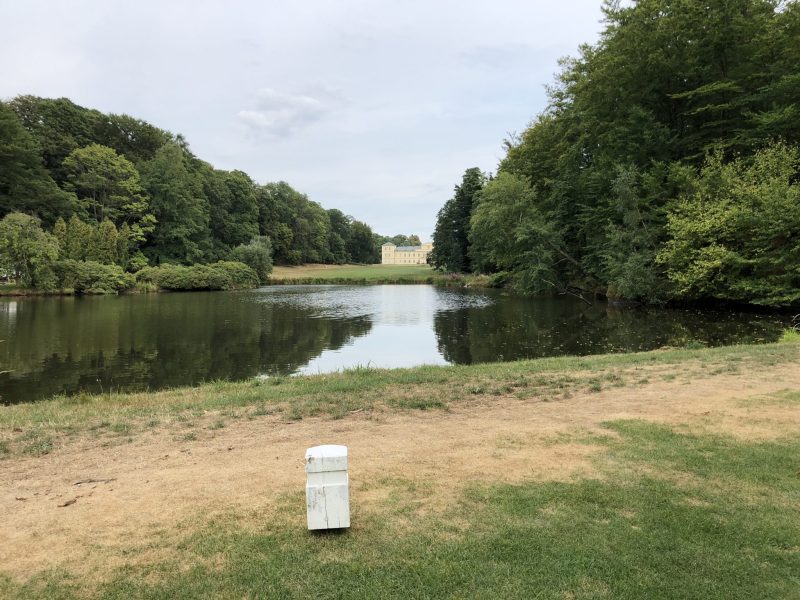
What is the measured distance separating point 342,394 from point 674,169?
2360cm

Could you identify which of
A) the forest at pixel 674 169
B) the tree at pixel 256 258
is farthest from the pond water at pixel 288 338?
the tree at pixel 256 258

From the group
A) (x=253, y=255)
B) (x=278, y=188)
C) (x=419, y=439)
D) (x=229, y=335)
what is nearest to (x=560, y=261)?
(x=229, y=335)

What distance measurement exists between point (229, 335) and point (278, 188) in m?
81.7

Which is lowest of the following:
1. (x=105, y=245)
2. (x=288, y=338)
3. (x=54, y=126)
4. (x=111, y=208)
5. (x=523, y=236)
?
(x=288, y=338)

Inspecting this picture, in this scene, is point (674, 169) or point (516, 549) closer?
point (516, 549)

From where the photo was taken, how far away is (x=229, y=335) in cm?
2011

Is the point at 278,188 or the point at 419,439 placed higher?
the point at 278,188

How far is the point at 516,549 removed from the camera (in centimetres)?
314

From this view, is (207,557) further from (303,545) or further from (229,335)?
(229,335)

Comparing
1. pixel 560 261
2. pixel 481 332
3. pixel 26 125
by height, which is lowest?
pixel 481 332

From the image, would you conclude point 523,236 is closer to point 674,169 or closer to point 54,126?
point 674,169

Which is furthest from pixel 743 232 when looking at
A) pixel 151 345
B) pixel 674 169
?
pixel 151 345

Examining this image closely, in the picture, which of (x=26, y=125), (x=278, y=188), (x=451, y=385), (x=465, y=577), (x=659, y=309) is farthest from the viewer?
(x=278, y=188)

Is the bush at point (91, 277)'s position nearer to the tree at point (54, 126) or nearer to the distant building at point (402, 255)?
the tree at point (54, 126)
